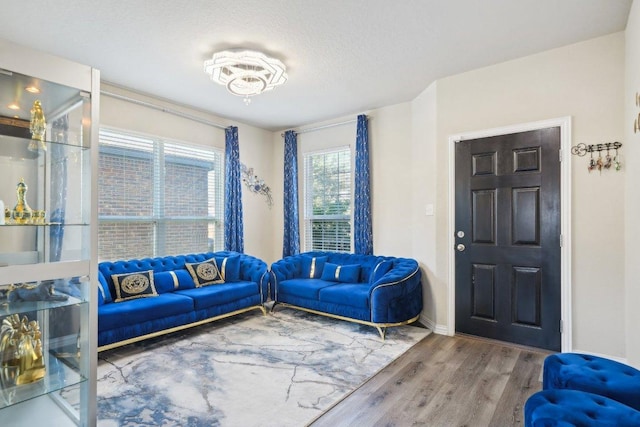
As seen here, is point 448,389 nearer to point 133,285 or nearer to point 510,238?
point 510,238

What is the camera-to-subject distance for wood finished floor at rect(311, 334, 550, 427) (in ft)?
7.11

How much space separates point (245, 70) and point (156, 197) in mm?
2217

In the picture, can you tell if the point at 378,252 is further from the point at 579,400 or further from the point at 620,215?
the point at 579,400

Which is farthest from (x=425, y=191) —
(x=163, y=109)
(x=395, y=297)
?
(x=163, y=109)

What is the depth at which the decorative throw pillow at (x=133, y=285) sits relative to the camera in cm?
354

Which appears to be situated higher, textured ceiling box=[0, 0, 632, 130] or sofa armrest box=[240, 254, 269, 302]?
textured ceiling box=[0, 0, 632, 130]

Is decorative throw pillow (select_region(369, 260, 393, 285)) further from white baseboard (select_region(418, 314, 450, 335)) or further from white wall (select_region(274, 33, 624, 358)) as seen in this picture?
white baseboard (select_region(418, 314, 450, 335))

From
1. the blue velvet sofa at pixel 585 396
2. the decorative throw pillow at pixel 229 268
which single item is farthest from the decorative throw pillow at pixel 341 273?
the blue velvet sofa at pixel 585 396

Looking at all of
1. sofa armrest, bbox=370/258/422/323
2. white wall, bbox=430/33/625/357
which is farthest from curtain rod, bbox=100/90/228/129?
white wall, bbox=430/33/625/357

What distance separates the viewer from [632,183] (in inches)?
99.6

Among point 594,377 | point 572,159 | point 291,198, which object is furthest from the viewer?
point 291,198

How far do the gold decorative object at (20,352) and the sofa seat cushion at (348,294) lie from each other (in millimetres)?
2780

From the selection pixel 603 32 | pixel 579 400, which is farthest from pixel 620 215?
Answer: pixel 579 400

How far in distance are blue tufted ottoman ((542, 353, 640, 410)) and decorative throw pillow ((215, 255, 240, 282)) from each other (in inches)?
144
